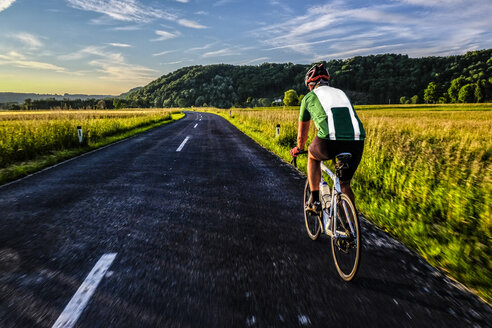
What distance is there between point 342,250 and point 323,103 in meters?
1.57

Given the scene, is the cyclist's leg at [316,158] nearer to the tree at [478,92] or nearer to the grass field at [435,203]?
the grass field at [435,203]

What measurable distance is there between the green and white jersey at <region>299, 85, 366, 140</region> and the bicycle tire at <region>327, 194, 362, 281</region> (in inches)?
25.5

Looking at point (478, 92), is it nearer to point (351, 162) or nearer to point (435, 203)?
point (435, 203)

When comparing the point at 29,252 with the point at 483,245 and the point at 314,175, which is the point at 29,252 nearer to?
the point at 314,175

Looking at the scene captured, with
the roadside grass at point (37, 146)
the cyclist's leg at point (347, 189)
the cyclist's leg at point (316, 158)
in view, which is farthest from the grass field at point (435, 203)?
the roadside grass at point (37, 146)

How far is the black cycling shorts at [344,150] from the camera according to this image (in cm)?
288

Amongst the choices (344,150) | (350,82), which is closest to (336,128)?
(344,150)

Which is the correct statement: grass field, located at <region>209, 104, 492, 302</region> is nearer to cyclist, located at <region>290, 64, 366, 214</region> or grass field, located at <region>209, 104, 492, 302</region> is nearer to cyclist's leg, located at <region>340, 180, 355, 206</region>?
cyclist's leg, located at <region>340, 180, 355, 206</region>

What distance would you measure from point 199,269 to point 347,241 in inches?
61.2

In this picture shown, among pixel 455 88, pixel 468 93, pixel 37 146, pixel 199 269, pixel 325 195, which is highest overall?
pixel 455 88

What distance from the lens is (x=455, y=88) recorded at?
9612 cm

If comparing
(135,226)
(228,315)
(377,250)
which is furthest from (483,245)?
(135,226)

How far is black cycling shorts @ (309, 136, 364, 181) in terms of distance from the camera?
9.45 feet

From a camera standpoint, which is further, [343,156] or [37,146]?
[37,146]
